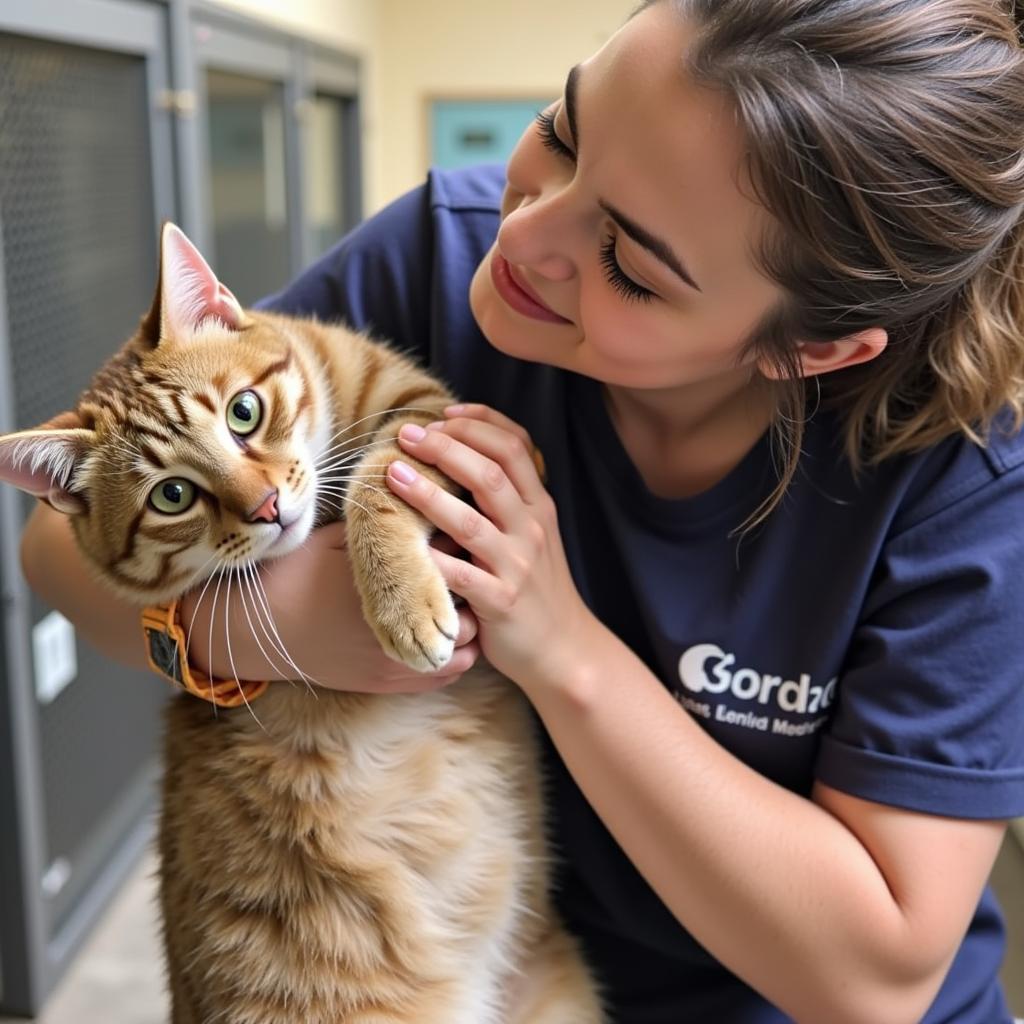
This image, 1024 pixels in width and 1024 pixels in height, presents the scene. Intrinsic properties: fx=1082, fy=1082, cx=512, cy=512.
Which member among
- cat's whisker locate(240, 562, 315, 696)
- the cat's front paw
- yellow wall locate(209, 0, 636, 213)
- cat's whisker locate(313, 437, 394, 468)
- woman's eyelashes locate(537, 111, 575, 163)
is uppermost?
yellow wall locate(209, 0, 636, 213)

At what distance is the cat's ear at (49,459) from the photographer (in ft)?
3.29

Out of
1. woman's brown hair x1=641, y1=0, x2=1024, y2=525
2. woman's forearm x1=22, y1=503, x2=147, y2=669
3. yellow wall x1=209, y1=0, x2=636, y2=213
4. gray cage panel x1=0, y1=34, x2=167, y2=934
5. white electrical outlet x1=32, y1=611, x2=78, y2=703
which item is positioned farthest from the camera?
yellow wall x1=209, y1=0, x2=636, y2=213

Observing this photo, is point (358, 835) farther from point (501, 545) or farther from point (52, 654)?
point (52, 654)

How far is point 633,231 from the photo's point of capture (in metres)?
0.91

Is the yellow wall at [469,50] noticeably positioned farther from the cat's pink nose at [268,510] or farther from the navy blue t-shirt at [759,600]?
the cat's pink nose at [268,510]

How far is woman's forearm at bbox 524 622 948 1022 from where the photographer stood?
0.98m

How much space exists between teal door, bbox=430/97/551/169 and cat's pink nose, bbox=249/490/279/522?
4.66 m

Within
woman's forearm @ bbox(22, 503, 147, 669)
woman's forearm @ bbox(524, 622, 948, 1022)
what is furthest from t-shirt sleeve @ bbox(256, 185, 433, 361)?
woman's forearm @ bbox(524, 622, 948, 1022)

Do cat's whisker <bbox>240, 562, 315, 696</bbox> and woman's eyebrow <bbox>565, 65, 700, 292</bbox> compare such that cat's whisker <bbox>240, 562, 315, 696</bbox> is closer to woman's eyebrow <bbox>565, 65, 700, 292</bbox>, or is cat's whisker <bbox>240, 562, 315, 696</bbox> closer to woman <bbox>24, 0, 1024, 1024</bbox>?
woman <bbox>24, 0, 1024, 1024</bbox>

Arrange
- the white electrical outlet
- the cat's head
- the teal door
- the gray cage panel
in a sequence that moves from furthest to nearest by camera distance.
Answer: the teal door → the white electrical outlet → the gray cage panel → the cat's head

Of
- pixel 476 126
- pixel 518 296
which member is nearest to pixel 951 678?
pixel 518 296

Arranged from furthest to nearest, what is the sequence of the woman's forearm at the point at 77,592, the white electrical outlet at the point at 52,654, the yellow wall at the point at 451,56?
1. the yellow wall at the point at 451,56
2. the white electrical outlet at the point at 52,654
3. the woman's forearm at the point at 77,592

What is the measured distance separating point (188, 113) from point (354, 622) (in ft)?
5.61

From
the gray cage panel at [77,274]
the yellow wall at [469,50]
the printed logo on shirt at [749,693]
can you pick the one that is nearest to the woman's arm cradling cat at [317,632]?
the printed logo on shirt at [749,693]
